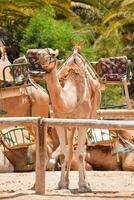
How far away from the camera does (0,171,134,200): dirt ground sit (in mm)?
7824

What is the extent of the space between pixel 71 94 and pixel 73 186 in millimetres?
1248

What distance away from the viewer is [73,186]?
30.0 ft

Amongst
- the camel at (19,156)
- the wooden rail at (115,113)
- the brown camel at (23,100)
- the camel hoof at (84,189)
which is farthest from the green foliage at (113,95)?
the camel hoof at (84,189)

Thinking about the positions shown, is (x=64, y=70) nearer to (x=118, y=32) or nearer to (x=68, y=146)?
(x=68, y=146)

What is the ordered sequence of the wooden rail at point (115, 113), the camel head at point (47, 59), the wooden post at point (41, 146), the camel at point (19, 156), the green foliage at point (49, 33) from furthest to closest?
the green foliage at point (49, 33)
the wooden rail at point (115, 113)
the camel at point (19, 156)
the camel head at point (47, 59)
the wooden post at point (41, 146)

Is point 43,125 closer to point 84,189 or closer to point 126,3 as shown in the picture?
point 84,189

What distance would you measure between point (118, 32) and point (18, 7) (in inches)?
158

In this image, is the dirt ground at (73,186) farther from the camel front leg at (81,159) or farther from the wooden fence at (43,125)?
the wooden fence at (43,125)

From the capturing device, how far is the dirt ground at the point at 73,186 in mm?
7824

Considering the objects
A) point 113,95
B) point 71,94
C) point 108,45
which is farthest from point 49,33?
point 71,94

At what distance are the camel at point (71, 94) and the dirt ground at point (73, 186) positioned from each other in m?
0.36

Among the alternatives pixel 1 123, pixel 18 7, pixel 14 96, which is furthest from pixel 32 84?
pixel 18 7

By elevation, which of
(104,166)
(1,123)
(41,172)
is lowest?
(104,166)

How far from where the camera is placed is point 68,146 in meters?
8.93
